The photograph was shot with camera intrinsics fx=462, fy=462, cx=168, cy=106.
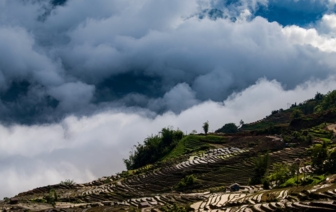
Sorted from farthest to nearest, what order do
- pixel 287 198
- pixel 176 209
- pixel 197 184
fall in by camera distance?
pixel 197 184 → pixel 176 209 → pixel 287 198

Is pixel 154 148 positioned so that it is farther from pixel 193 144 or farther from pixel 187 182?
pixel 187 182

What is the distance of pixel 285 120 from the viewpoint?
176 meters

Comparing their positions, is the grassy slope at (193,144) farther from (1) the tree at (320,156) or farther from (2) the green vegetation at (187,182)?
(1) the tree at (320,156)

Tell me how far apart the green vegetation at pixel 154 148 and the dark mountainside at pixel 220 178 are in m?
0.25

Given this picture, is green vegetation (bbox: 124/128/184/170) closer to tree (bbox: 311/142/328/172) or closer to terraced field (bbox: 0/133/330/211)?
terraced field (bbox: 0/133/330/211)

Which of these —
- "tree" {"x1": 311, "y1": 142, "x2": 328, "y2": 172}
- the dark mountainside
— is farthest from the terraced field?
"tree" {"x1": 311, "y1": 142, "x2": 328, "y2": 172}

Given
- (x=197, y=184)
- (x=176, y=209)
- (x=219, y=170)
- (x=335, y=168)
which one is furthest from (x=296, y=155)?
(x=176, y=209)

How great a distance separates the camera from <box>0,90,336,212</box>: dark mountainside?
49781 millimetres

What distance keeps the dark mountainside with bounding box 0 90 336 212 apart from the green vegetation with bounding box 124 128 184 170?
246mm

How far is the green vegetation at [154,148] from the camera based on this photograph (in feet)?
375

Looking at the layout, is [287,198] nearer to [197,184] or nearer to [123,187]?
[197,184]

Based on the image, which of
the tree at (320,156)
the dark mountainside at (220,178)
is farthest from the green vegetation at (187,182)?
the tree at (320,156)

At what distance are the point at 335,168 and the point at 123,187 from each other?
4101cm

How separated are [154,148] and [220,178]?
3844cm
